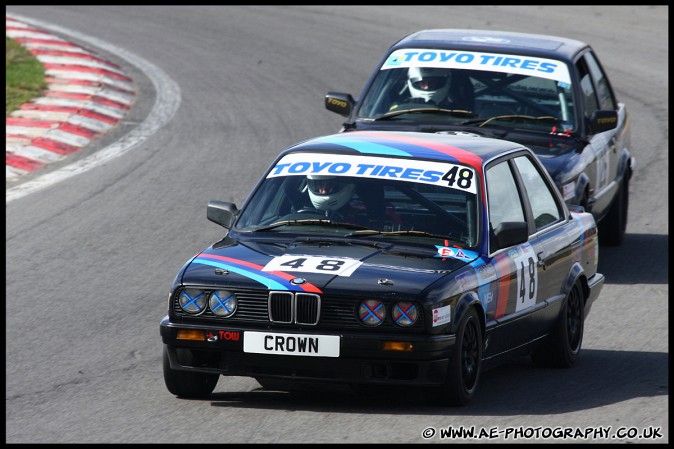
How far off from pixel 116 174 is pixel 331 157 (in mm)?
6100

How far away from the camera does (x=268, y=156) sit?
1548 cm

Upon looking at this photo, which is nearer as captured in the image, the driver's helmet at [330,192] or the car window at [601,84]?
the driver's helmet at [330,192]

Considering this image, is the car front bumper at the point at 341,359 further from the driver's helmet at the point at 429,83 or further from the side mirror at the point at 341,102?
the side mirror at the point at 341,102

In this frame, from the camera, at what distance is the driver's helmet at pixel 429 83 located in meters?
12.1

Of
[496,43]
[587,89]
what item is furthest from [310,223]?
[587,89]

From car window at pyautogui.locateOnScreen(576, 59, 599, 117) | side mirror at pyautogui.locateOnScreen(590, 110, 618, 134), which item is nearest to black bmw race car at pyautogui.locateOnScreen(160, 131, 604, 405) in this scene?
side mirror at pyautogui.locateOnScreen(590, 110, 618, 134)

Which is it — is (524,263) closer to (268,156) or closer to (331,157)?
(331,157)

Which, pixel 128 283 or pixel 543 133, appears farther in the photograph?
pixel 543 133

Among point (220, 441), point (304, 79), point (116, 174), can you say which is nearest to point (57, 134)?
point (116, 174)

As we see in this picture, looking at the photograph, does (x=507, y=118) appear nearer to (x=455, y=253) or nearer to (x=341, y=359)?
(x=455, y=253)

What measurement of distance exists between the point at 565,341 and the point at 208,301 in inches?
97.4

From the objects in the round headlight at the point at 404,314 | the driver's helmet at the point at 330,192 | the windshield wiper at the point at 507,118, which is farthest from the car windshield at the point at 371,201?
the windshield wiper at the point at 507,118

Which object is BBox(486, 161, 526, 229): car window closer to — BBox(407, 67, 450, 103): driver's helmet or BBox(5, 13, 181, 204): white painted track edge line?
BBox(407, 67, 450, 103): driver's helmet

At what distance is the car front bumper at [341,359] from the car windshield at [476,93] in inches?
188
